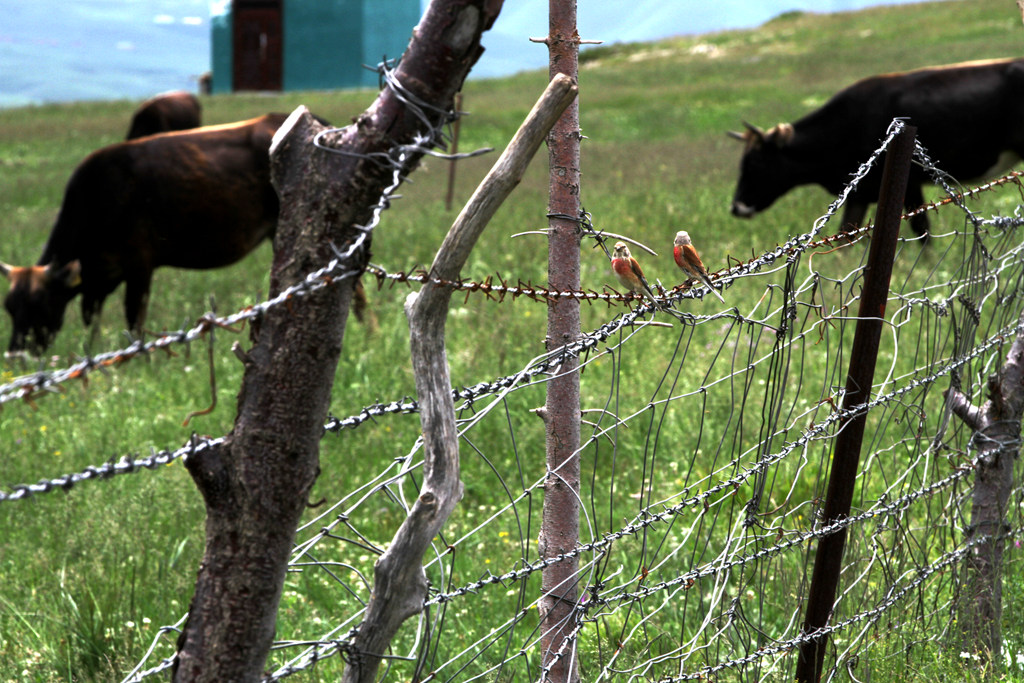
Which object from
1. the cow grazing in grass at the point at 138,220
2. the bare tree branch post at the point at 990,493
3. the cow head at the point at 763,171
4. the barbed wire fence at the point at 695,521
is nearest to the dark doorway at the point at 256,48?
the cow head at the point at 763,171

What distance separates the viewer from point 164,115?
11578 mm

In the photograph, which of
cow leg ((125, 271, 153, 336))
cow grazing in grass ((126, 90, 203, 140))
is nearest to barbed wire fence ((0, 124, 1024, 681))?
cow leg ((125, 271, 153, 336))

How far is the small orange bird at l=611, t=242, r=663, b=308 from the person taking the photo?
2.14 m

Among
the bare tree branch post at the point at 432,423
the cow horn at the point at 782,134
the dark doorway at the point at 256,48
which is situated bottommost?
the bare tree branch post at the point at 432,423

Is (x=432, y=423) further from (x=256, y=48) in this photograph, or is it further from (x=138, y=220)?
(x=256, y=48)

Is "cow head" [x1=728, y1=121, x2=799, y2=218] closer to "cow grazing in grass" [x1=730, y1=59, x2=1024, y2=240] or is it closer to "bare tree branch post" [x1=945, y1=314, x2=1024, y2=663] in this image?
"cow grazing in grass" [x1=730, y1=59, x2=1024, y2=240]

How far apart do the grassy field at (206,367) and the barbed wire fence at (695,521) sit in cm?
19

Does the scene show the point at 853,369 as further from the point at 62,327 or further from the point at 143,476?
the point at 62,327

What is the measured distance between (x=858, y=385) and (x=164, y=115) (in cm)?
1084

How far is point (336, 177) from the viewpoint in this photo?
1322 mm

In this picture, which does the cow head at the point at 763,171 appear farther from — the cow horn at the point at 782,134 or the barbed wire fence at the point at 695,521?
the barbed wire fence at the point at 695,521

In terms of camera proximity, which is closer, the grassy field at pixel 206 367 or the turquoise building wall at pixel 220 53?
the grassy field at pixel 206 367

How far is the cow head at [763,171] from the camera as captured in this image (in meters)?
10.4

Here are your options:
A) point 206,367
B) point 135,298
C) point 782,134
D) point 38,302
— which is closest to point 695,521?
point 206,367
